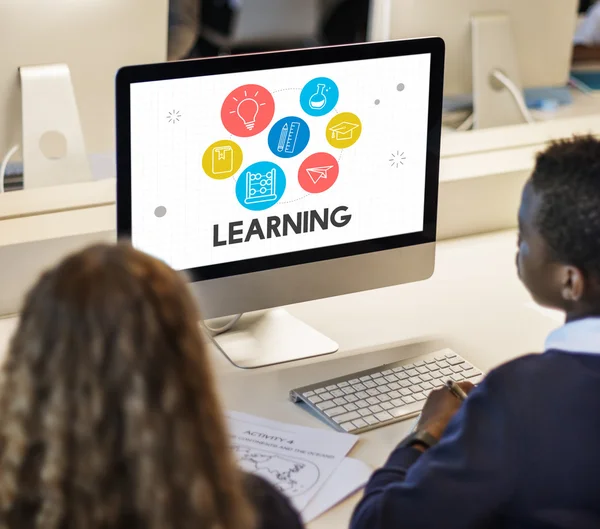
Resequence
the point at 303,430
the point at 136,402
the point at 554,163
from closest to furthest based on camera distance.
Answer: the point at 136,402, the point at 554,163, the point at 303,430

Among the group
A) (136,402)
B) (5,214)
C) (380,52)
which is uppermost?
(380,52)

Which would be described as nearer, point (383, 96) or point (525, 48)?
point (383, 96)

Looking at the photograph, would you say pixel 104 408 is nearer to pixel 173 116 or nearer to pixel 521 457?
pixel 521 457

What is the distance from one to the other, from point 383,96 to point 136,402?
2.67ft

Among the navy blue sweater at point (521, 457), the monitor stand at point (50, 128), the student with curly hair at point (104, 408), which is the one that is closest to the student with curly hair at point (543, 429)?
the navy blue sweater at point (521, 457)

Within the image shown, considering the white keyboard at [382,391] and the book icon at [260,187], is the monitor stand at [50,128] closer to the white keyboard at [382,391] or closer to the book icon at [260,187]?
the book icon at [260,187]

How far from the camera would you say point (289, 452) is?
3.84 ft

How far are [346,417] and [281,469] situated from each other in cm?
15

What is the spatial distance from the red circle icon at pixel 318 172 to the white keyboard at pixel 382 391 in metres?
0.27

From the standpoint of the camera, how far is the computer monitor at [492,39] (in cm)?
209

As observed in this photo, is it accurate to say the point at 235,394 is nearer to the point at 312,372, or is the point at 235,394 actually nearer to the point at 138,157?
the point at 312,372

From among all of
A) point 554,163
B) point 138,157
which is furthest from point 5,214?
point 554,163

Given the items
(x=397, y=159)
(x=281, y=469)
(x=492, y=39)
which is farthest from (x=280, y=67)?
(x=492, y=39)

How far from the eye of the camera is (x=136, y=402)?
0.67 m
